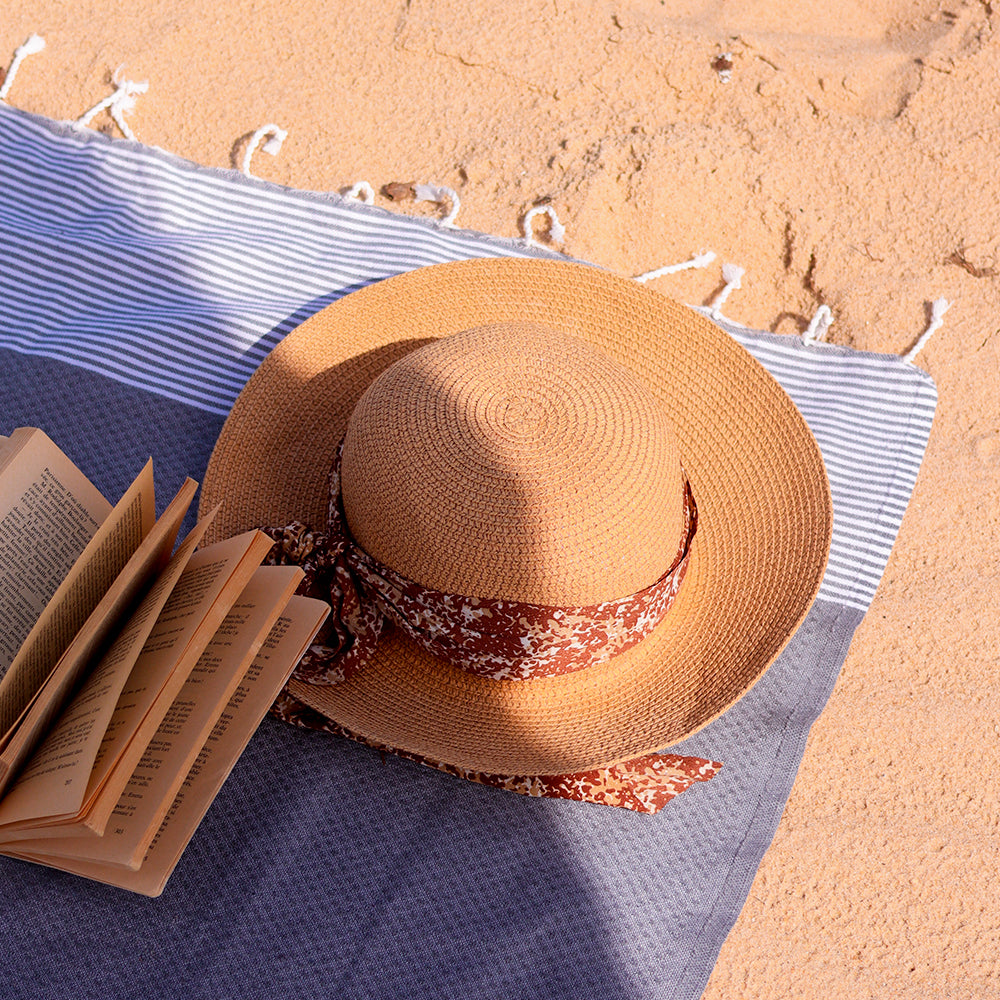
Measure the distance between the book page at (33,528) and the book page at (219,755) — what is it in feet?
0.83

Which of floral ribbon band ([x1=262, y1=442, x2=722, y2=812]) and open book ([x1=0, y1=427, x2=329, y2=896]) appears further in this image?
floral ribbon band ([x1=262, y1=442, x2=722, y2=812])

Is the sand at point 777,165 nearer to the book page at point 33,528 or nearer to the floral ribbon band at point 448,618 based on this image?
the floral ribbon band at point 448,618

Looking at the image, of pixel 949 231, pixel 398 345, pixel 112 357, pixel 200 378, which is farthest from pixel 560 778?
pixel 949 231

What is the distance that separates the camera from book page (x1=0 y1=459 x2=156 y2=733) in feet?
4.10

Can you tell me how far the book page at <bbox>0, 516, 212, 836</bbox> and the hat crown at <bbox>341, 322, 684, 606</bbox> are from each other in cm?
29

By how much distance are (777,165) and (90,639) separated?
224 cm

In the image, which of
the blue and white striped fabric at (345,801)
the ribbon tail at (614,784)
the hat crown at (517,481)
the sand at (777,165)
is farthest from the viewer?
the sand at (777,165)

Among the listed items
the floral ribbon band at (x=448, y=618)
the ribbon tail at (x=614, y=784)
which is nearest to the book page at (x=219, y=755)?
the floral ribbon band at (x=448, y=618)

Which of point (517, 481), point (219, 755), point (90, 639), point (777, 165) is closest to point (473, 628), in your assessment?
point (517, 481)

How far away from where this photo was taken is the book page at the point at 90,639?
3.99 ft

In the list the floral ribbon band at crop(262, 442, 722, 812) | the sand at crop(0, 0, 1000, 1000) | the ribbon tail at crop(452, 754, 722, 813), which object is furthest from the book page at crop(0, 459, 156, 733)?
the sand at crop(0, 0, 1000, 1000)

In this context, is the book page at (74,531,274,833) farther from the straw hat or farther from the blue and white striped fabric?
the blue and white striped fabric

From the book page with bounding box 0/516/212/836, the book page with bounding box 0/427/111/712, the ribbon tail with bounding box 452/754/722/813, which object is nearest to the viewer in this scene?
the book page with bounding box 0/516/212/836

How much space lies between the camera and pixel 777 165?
278cm
